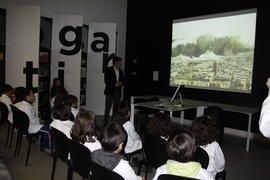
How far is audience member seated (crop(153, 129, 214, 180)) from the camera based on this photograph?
1613 mm

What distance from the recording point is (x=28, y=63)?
18.0 feet

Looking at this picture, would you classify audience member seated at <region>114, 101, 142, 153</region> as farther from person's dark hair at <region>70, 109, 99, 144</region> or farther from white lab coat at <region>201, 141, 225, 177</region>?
white lab coat at <region>201, 141, 225, 177</region>

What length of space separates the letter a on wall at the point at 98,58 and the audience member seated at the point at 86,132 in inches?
180

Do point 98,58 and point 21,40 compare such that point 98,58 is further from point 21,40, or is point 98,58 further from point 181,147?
point 181,147

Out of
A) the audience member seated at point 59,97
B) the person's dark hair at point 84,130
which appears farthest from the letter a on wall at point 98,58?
the person's dark hair at point 84,130

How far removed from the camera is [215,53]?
5.96 metres

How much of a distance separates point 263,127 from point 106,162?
98 cm

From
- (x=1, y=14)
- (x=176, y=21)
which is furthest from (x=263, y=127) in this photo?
(x=1, y=14)

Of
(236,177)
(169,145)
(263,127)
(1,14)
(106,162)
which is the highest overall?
(1,14)

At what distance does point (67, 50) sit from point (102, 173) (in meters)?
5.09

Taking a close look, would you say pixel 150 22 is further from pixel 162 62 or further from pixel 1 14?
pixel 1 14

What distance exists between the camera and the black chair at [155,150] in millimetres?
2441

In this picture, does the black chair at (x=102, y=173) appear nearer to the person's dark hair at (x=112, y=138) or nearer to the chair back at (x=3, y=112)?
the person's dark hair at (x=112, y=138)

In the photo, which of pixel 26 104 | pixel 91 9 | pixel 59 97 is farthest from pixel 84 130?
pixel 91 9
